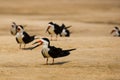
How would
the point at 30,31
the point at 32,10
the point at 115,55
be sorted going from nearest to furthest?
the point at 115,55
the point at 30,31
the point at 32,10

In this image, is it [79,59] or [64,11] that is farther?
[64,11]

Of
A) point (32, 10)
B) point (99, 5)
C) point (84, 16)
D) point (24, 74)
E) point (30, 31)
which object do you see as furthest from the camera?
point (99, 5)

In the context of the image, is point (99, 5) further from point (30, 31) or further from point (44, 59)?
point (44, 59)

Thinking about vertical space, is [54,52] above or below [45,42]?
below

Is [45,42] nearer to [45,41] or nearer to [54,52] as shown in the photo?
[45,41]

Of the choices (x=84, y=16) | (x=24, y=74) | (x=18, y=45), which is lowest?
(x=24, y=74)

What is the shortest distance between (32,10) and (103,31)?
1541 cm

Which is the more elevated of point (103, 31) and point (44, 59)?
point (103, 31)

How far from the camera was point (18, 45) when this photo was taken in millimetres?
19594

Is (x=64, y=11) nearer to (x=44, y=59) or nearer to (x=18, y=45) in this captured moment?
(x=18, y=45)

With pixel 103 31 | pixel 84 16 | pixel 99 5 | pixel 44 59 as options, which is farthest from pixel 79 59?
pixel 99 5

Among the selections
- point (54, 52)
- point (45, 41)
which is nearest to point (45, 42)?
point (45, 41)

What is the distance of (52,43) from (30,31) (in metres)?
10.9

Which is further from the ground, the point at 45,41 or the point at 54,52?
the point at 45,41
